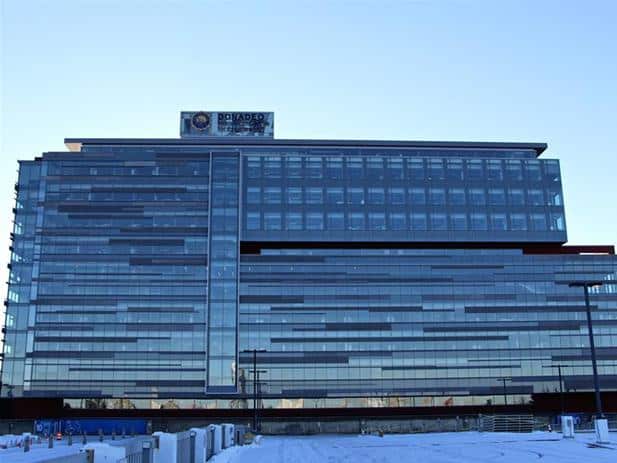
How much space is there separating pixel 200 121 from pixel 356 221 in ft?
112

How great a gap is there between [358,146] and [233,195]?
25446 millimetres

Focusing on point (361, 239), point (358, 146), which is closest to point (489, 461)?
point (361, 239)

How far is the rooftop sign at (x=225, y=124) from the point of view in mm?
138500

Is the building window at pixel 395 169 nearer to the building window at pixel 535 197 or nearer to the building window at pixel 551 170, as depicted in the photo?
the building window at pixel 535 197

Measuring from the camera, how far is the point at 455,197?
137 metres

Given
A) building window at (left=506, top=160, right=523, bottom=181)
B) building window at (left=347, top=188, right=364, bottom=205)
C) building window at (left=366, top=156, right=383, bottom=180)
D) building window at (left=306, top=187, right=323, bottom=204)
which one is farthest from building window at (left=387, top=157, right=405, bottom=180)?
building window at (left=506, top=160, right=523, bottom=181)

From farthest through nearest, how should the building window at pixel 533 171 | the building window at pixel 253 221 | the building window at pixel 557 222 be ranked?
the building window at pixel 533 171
the building window at pixel 557 222
the building window at pixel 253 221

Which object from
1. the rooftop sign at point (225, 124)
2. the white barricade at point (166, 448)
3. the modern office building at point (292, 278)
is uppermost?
the rooftop sign at point (225, 124)

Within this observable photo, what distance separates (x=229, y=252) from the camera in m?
130

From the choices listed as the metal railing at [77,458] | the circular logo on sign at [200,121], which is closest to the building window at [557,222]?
the circular logo on sign at [200,121]

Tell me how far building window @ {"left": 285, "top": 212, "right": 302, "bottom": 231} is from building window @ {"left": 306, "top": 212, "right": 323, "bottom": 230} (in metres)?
1.41

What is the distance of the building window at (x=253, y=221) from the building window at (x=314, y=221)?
861 centimetres

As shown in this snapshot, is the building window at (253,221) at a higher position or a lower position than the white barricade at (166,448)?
higher

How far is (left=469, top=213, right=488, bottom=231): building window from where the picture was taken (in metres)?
136
